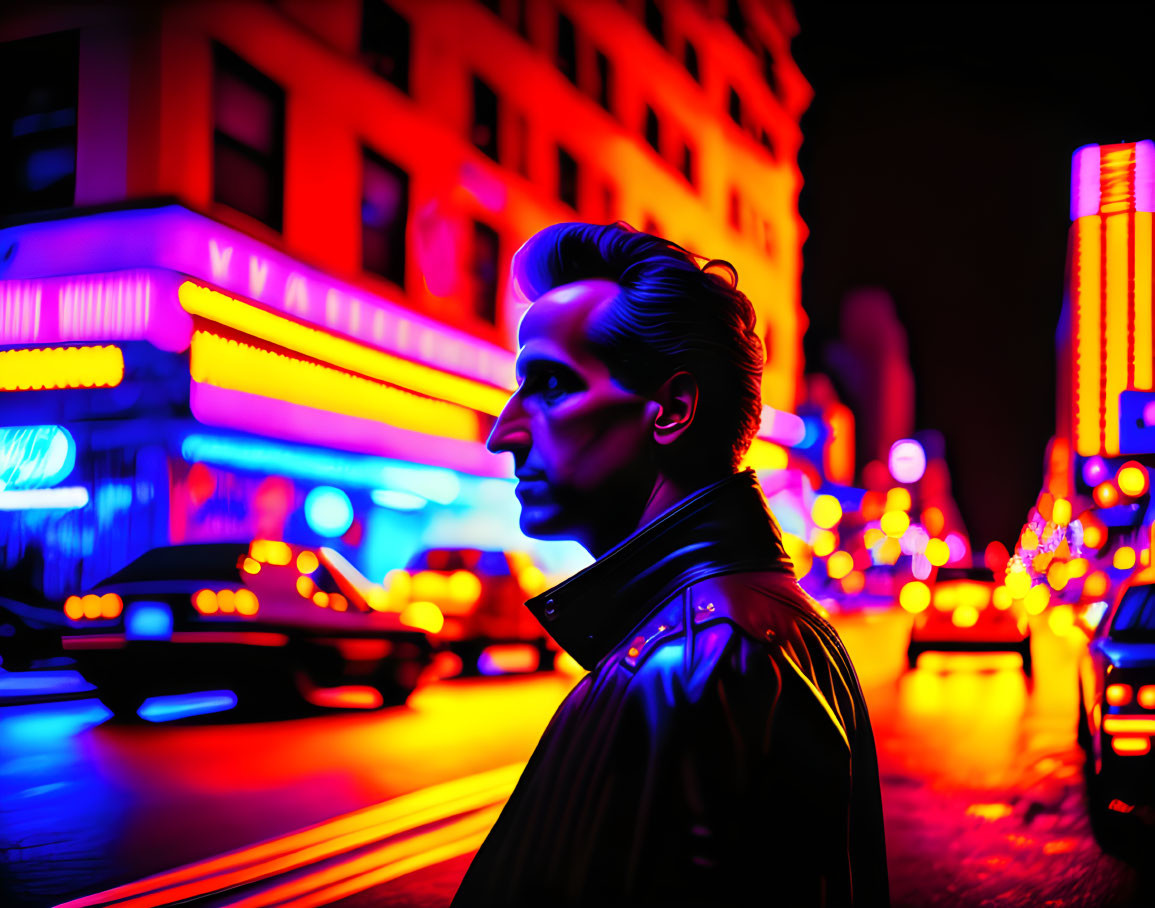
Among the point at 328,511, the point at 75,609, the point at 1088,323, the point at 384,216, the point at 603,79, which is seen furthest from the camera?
the point at 603,79

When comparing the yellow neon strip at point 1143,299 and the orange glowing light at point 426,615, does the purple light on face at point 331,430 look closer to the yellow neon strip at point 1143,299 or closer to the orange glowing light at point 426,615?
the orange glowing light at point 426,615

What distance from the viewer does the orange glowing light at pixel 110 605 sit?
32.9ft

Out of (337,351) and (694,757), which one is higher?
(337,351)

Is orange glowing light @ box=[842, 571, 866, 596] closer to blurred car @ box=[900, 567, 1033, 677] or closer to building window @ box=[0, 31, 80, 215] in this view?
blurred car @ box=[900, 567, 1033, 677]

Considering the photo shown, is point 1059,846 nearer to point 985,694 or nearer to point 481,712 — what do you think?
point 481,712

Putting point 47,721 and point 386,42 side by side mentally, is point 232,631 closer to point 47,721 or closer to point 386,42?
point 47,721

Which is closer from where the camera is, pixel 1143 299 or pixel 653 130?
pixel 1143 299

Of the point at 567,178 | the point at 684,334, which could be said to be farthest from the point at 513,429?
the point at 567,178

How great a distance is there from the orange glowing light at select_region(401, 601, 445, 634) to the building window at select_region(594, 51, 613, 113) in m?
17.6

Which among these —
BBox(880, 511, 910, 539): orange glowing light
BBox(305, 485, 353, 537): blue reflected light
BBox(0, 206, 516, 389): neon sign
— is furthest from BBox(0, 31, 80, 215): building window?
BBox(880, 511, 910, 539): orange glowing light

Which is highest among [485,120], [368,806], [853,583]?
[485,120]

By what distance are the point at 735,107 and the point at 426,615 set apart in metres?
29.0

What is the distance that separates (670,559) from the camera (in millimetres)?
1049

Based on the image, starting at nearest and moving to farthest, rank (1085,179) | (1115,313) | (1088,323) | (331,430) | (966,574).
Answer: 1. (1085,179)
2. (1115,313)
3. (1088,323)
4. (331,430)
5. (966,574)
